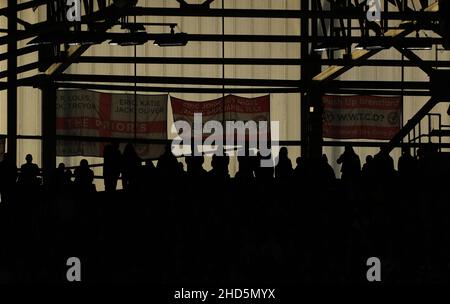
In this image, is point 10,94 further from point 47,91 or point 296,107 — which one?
point 296,107

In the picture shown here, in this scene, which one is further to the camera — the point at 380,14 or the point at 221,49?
the point at 221,49

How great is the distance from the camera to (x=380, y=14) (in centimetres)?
3006

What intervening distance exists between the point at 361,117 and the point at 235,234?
15.9 meters

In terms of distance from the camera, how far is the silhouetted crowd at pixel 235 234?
22766 mm

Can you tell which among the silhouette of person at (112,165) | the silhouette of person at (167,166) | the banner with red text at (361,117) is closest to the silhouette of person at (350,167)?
the silhouette of person at (167,166)

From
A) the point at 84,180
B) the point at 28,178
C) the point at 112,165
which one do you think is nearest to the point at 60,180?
the point at 84,180

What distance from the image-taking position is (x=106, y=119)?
3828 cm

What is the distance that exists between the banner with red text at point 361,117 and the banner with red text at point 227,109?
69.7 inches

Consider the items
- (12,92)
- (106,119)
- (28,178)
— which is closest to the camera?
(28,178)

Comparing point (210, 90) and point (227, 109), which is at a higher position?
point (210, 90)

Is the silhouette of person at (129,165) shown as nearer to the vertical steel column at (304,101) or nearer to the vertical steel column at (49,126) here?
the vertical steel column at (49,126)

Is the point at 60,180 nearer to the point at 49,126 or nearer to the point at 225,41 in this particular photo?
the point at 225,41

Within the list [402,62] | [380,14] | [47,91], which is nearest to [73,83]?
[47,91]

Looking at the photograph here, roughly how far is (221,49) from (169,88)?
3574 millimetres
